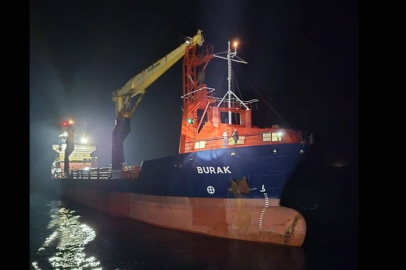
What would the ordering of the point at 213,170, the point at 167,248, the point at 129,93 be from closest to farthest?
the point at 167,248
the point at 213,170
the point at 129,93

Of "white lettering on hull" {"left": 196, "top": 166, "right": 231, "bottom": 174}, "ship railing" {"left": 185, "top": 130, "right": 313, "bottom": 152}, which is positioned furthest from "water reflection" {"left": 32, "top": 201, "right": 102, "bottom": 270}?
"ship railing" {"left": 185, "top": 130, "right": 313, "bottom": 152}

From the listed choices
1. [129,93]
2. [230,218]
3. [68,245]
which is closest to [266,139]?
[230,218]

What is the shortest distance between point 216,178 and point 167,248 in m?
3.78

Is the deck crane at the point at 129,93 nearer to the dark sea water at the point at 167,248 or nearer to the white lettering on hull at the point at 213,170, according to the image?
the dark sea water at the point at 167,248

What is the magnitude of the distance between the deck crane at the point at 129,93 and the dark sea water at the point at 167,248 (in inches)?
259

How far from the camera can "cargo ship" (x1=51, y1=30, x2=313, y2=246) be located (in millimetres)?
13156

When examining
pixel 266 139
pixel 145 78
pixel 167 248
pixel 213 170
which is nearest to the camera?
pixel 167 248

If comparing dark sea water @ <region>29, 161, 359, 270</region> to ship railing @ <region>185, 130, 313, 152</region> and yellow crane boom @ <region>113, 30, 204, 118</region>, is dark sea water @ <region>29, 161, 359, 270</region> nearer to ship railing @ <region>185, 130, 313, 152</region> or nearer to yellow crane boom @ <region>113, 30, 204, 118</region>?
ship railing @ <region>185, 130, 313, 152</region>

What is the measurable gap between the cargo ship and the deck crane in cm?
13

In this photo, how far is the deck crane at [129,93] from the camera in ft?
67.3

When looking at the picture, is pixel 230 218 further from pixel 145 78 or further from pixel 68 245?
pixel 145 78

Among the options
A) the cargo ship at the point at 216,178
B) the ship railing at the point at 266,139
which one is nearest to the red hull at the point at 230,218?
the cargo ship at the point at 216,178

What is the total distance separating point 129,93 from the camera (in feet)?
77.5

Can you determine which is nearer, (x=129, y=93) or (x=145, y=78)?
(x=145, y=78)
